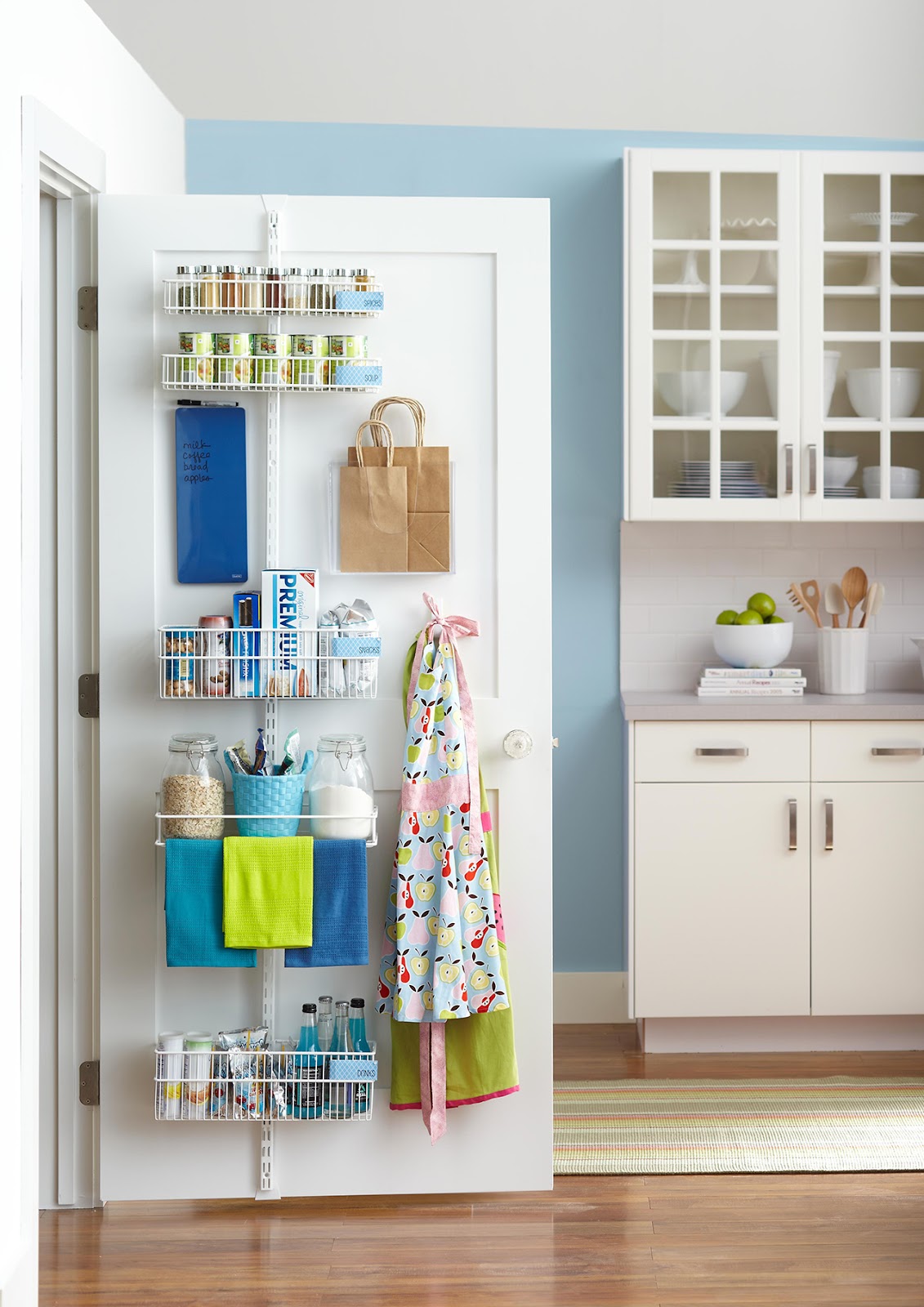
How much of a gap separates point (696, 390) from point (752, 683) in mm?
825

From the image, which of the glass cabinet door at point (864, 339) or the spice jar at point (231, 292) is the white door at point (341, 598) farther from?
the glass cabinet door at point (864, 339)

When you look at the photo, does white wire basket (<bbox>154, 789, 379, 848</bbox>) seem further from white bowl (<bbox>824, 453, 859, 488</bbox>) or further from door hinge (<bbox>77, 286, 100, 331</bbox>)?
white bowl (<bbox>824, 453, 859, 488</bbox>)

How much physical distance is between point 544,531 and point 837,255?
4.85ft

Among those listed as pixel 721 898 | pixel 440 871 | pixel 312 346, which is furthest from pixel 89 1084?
pixel 721 898

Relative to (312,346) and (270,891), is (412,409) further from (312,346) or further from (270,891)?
(270,891)

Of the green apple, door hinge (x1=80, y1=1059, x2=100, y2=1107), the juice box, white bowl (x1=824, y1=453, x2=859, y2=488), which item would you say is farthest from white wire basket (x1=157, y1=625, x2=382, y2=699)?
white bowl (x1=824, y1=453, x2=859, y2=488)

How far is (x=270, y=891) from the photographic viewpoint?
2.21 meters

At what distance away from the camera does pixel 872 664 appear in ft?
11.7

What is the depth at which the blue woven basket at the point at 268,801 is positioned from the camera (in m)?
2.22

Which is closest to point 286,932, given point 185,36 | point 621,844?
point 621,844

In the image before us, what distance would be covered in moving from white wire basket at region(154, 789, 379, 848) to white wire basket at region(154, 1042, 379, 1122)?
0.42 m

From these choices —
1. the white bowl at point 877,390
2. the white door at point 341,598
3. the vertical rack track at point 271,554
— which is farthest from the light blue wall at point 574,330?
the vertical rack track at point 271,554

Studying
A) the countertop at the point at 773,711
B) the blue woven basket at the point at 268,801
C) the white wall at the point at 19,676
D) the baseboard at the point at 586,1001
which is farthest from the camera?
the baseboard at the point at 586,1001

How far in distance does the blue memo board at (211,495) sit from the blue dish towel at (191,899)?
52cm
